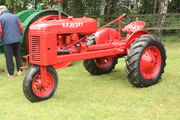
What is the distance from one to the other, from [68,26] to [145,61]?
1581 millimetres

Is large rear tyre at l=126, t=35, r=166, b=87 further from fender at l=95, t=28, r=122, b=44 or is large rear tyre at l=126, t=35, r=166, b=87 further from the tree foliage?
the tree foliage

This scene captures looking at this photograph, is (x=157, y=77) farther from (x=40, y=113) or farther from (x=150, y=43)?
(x=40, y=113)

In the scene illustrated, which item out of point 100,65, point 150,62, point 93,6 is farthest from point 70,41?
point 93,6

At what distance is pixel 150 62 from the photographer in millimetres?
5609

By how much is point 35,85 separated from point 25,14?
12.8 ft

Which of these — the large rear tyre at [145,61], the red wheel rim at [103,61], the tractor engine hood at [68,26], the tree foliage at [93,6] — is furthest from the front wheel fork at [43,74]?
the tree foliage at [93,6]

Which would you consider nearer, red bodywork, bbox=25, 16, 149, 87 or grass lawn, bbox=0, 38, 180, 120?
grass lawn, bbox=0, 38, 180, 120

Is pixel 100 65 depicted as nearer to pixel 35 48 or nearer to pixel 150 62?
pixel 150 62

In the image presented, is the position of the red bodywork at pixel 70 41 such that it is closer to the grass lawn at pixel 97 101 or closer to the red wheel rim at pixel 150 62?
the red wheel rim at pixel 150 62

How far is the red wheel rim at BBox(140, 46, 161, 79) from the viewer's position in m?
5.53

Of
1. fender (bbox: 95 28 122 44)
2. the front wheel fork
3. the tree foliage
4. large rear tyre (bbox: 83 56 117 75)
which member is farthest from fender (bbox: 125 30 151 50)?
the tree foliage

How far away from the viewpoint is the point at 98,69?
6.54 metres

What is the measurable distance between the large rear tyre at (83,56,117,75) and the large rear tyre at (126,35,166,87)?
1154 millimetres

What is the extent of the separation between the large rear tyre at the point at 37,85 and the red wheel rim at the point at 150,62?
1.67 metres
